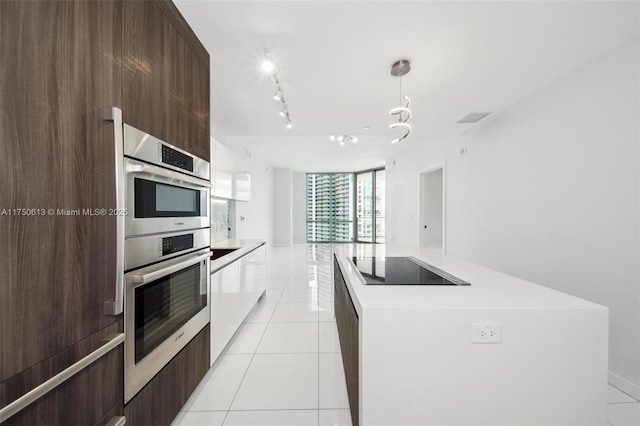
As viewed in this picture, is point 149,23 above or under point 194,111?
above

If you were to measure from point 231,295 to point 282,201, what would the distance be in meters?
7.12

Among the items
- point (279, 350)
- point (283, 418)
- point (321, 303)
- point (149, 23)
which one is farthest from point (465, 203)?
point (149, 23)

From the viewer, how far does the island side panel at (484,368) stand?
Result: 3.68 feet

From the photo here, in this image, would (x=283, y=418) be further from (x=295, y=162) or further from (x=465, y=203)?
(x=295, y=162)

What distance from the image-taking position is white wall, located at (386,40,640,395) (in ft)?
6.37

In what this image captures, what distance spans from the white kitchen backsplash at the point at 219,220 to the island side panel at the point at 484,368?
302 centimetres

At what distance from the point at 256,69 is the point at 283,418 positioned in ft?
8.39

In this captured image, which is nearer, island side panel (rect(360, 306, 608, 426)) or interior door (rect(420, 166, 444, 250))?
island side panel (rect(360, 306, 608, 426))

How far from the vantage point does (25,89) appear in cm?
75

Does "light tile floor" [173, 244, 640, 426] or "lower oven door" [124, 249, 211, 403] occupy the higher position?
"lower oven door" [124, 249, 211, 403]

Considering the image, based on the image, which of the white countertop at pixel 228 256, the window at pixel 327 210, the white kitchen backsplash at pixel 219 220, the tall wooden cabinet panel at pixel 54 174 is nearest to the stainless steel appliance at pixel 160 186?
the tall wooden cabinet panel at pixel 54 174

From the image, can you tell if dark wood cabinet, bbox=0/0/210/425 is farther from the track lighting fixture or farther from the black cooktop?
the track lighting fixture

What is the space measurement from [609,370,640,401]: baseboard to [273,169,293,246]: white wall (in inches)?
320

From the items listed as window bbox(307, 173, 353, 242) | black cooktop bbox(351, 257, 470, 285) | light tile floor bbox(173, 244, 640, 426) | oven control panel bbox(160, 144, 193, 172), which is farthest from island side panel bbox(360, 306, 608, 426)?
window bbox(307, 173, 353, 242)
